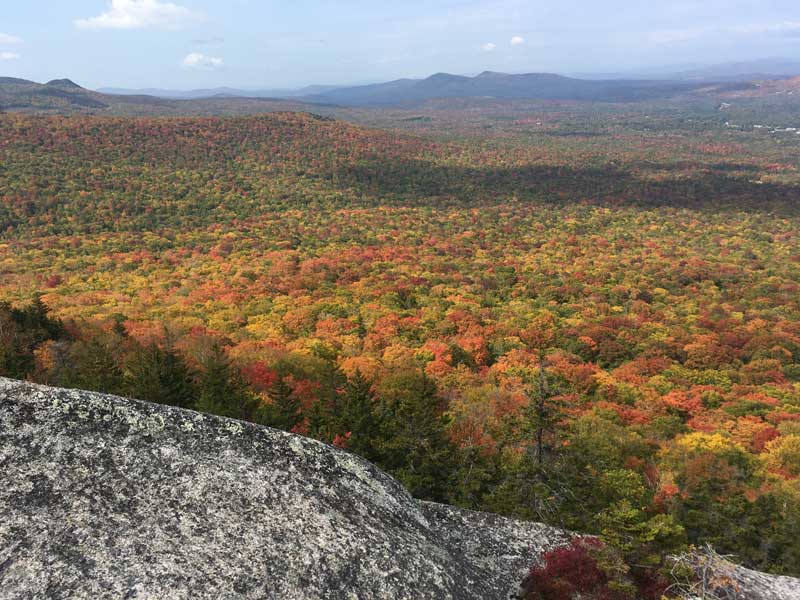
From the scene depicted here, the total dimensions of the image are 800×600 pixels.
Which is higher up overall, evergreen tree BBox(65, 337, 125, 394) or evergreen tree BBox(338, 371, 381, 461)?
evergreen tree BBox(65, 337, 125, 394)

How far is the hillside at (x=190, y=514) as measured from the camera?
6109 millimetres

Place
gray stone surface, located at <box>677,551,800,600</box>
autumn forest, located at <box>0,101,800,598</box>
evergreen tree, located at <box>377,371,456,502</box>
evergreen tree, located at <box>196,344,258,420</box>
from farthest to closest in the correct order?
evergreen tree, located at <box>196,344,258,420</box>
autumn forest, located at <box>0,101,800,598</box>
evergreen tree, located at <box>377,371,456,502</box>
gray stone surface, located at <box>677,551,800,600</box>

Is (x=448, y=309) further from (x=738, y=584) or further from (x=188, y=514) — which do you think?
(x=188, y=514)

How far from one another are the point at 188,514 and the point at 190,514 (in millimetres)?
28

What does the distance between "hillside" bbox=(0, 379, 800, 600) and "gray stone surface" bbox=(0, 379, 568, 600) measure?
0.7 inches

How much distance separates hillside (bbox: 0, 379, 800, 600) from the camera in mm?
6109

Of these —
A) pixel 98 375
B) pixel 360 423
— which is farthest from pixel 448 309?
pixel 98 375

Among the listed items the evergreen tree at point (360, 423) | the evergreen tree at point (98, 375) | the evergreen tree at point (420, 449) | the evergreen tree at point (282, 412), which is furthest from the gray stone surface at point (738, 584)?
the evergreen tree at point (98, 375)

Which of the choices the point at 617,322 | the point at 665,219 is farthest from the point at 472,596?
the point at 665,219

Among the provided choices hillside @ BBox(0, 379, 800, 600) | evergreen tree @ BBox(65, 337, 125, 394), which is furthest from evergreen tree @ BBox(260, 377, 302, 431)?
hillside @ BBox(0, 379, 800, 600)

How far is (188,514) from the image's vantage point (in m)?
6.94

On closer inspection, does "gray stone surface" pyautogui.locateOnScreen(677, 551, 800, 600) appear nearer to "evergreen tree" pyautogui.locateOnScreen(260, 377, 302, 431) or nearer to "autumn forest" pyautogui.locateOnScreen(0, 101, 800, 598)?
"autumn forest" pyautogui.locateOnScreen(0, 101, 800, 598)

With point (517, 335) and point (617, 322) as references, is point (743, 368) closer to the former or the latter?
point (617, 322)

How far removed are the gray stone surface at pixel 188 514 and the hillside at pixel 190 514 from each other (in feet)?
0.06
